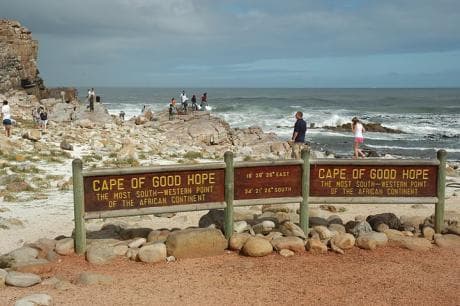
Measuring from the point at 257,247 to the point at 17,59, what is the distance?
47.1 meters

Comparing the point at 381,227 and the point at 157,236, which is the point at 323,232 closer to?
the point at 381,227

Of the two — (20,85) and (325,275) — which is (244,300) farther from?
(20,85)

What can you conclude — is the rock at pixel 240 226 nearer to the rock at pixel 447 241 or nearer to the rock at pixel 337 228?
the rock at pixel 337 228

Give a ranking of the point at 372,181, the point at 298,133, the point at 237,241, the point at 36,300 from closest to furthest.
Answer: the point at 36,300 < the point at 237,241 < the point at 372,181 < the point at 298,133

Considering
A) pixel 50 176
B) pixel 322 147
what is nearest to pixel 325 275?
pixel 50 176

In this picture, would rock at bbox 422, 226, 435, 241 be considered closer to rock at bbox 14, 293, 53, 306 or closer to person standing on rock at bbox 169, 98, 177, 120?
rock at bbox 14, 293, 53, 306

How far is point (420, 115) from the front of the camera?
62219 millimetres

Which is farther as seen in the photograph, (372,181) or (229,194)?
(372,181)

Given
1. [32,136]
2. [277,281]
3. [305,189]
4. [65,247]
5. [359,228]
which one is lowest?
[277,281]

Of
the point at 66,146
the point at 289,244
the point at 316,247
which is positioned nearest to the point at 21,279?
the point at 289,244

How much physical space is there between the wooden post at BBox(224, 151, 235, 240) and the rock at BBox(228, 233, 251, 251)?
16cm

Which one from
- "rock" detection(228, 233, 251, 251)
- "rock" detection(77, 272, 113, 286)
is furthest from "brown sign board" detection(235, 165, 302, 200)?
"rock" detection(77, 272, 113, 286)

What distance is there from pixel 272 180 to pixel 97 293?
328 centimetres

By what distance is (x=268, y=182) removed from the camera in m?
8.16
